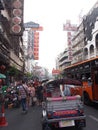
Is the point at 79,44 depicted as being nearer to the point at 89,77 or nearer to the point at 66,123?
the point at 89,77

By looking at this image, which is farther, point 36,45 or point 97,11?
point 97,11

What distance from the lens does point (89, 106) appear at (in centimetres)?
1827

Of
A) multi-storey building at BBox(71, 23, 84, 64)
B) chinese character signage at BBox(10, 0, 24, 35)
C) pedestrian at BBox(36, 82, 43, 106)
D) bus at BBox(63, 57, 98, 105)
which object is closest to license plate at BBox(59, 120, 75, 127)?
bus at BBox(63, 57, 98, 105)

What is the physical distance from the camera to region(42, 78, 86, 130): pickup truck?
9102mm

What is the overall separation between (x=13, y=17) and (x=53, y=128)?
65.6 feet

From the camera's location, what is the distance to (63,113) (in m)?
9.16

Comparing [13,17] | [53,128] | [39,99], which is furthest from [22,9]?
[53,128]

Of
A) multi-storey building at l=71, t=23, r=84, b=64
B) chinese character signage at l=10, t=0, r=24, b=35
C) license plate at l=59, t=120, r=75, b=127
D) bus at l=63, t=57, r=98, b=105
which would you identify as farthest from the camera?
multi-storey building at l=71, t=23, r=84, b=64

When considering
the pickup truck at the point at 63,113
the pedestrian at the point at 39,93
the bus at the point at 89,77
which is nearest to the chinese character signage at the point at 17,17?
the pedestrian at the point at 39,93

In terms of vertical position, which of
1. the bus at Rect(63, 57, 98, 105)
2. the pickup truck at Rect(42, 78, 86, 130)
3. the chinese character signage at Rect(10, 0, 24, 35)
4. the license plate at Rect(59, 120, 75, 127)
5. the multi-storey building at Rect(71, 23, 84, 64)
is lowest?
the license plate at Rect(59, 120, 75, 127)

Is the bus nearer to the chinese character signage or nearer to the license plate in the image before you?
the license plate

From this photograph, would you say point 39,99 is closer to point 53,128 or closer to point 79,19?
point 53,128

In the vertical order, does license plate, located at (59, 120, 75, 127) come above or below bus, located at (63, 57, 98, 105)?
below

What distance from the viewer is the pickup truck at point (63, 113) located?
910cm
